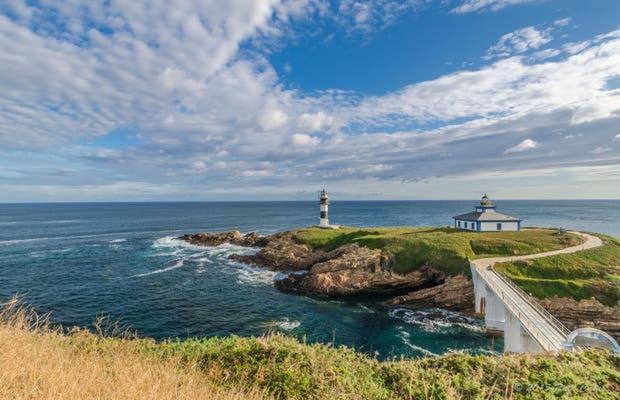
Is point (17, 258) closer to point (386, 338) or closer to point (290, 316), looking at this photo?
point (290, 316)

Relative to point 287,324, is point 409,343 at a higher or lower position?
lower

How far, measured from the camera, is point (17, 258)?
2067 inches

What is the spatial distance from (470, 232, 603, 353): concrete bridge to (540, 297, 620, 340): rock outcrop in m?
4.17

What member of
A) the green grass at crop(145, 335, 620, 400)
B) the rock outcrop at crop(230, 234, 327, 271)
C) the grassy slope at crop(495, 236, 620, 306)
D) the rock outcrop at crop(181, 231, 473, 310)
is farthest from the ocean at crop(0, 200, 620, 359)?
the grassy slope at crop(495, 236, 620, 306)

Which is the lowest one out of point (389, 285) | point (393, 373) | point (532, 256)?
point (389, 285)

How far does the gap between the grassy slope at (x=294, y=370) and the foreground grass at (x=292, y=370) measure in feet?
0.10

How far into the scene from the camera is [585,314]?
27.4 m

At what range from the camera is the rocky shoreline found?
27484 millimetres

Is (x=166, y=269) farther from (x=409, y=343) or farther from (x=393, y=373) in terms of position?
(x=393, y=373)

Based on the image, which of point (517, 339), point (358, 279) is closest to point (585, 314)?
point (517, 339)

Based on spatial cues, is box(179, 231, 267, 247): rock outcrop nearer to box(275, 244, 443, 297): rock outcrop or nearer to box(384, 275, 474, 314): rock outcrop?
box(275, 244, 443, 297): rock outcrop

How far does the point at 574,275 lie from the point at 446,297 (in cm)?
1235

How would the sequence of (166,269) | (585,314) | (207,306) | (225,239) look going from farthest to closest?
(225,239), (166,269), (207,306), (585,314)

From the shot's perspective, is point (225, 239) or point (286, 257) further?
point (225, 239)
